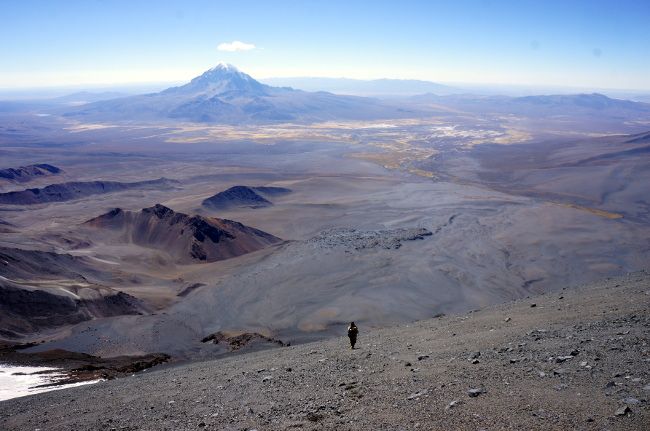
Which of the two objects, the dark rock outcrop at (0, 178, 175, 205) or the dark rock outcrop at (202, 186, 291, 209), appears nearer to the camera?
the dark rock outcrop at (202, 186, 291, 209)

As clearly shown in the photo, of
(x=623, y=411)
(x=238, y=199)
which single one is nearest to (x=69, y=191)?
(x=238, y=199)

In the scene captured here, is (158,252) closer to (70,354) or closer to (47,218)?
(70,354)

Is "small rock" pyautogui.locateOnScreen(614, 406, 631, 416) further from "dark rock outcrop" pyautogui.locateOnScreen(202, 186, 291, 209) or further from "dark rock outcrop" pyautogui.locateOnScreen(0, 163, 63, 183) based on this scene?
"dark rock outcrop" pyautogui.locateOnScreen(0, 163, 63, 183)

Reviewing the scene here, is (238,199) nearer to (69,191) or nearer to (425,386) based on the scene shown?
(69,191)

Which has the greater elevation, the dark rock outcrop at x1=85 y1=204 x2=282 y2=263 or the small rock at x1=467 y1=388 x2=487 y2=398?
the small rock at x1=467 y1=388 x2=487 y2=398

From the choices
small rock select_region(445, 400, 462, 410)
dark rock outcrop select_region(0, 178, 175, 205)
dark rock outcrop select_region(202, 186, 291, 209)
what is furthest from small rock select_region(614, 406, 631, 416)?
dark rock outcrop select_region(0, 178, 175, 205)

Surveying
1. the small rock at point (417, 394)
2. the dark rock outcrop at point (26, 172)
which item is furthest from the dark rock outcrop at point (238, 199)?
the small rock at point (417, 394)

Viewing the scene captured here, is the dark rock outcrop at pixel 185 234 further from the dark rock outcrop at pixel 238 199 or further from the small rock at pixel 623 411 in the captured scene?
the small rock at pixel 623 411

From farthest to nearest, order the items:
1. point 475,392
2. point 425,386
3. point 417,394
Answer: point 425,386, point 417,394, point 475,392
